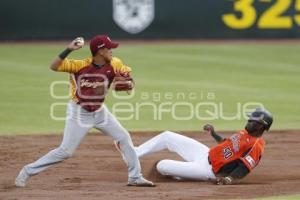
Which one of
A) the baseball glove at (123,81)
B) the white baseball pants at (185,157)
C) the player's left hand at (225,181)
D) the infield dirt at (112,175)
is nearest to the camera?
the infield dirt at (112,175)

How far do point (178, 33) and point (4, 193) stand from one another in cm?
1500

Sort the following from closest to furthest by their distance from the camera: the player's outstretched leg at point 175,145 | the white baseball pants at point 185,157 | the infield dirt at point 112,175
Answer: the infield dirt at point 112,175 < the white baseball pants at point 185,157 < the player's outstretched leg at point 175,145

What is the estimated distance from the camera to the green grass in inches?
599

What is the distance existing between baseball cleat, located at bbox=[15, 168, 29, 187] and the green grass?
4243 millimetres

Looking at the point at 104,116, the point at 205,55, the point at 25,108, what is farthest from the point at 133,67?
the point at 104,116

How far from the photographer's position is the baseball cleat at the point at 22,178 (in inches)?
384

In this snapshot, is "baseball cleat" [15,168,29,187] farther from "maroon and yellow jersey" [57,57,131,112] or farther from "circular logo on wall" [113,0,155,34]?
"circular logo on wall" [113,0,155,34]

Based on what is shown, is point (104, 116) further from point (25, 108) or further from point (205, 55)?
point (205, 55)

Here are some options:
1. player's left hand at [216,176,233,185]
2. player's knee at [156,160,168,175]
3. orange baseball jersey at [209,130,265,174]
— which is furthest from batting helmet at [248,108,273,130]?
player's knee at [156,160,168,175]

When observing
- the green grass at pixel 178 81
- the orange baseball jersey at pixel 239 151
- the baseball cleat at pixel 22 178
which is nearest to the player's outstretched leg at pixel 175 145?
the orange baseball jersey at pixel 239 151

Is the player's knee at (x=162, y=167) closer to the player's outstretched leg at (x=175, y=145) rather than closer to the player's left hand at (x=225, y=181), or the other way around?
the player's outstretched leg at (x=175, y=145)

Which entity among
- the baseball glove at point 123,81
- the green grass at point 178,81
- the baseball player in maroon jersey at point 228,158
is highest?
the baseball glove at point 123,81

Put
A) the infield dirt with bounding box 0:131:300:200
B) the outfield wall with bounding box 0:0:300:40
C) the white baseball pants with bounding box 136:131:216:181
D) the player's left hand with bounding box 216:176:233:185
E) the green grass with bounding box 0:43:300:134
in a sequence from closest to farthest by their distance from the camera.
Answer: the infield dirt with bounding box 0:131:300:200 < the player's left hand with bounding box 216:176:233:185 < the white baseball pants with bounding box 136:131:216:181 < the green grass with bounding box 0:43:300:134 < the outfield wall with bounding box 0:0:300:40

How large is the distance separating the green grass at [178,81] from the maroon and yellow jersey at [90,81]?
15.1ft
